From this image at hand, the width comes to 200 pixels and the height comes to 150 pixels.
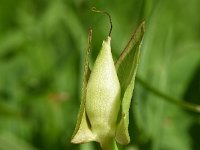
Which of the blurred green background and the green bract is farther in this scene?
the blurred green background

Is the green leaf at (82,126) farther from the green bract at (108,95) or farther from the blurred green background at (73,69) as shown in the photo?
the blurred green background at (73,69)

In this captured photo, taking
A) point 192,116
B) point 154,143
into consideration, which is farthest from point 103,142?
point 192,116

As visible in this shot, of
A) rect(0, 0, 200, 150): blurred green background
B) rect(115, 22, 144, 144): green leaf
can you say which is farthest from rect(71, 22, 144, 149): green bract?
rect(0, 0, 200, 150): blurred green background

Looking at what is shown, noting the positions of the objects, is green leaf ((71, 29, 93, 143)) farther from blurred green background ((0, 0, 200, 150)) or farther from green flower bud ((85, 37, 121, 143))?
blurred green background ((0, 0, 200, 150))

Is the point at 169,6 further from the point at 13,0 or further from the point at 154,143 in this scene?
the point at 154,143

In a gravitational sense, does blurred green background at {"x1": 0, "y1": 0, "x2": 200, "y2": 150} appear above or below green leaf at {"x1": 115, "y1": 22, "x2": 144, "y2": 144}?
below

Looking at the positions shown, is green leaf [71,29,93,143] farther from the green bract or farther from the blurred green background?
the blurred green background

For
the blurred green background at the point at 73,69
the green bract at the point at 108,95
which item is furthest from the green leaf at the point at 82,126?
the blurred green background at the point at 73,69
